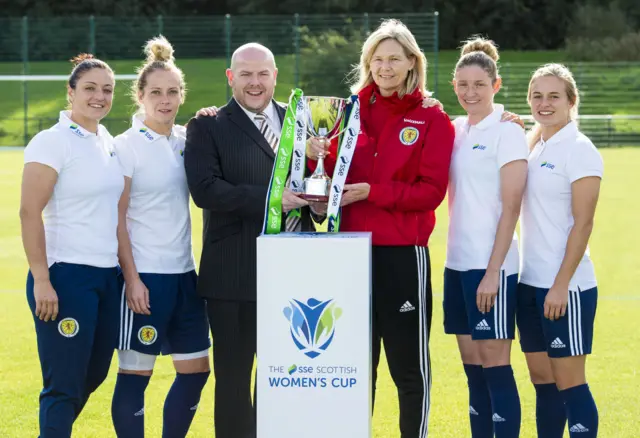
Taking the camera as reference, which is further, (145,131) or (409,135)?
(145,131)

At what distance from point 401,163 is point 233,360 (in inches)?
44.7

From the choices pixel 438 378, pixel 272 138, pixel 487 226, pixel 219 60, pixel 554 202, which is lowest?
pixel 438 378

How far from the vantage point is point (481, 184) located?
473 centimetres

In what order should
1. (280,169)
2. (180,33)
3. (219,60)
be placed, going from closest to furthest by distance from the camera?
(280,169) → (180,33) → (219,60)

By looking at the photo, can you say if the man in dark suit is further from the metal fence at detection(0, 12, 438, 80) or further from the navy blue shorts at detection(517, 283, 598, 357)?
the metal fence at detection(0, 12, 438, 80)

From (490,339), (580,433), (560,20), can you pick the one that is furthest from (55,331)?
(560,20)

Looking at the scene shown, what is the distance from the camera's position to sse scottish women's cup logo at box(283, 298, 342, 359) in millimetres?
4266

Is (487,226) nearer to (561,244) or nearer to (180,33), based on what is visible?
(561,244)

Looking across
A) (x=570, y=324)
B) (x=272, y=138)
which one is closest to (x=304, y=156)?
(x=272, y=138)

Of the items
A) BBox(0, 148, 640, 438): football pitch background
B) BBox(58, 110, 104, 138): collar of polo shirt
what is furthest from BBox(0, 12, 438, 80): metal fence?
BBox(58, 110, 104, 138): collar of polo shirt

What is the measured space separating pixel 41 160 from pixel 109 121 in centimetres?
2589

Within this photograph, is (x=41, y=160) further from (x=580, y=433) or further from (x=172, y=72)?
(x=580, y=433)

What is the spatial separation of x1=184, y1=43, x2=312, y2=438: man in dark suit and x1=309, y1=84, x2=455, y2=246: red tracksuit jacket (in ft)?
0.98

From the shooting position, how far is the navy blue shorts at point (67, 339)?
4492 millimetres
